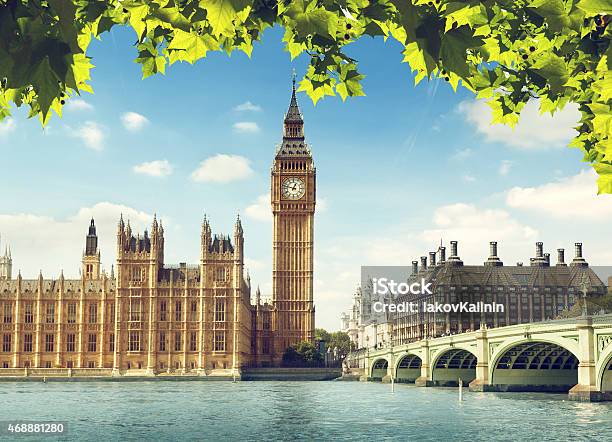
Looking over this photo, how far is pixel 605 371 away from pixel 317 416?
19316 mm

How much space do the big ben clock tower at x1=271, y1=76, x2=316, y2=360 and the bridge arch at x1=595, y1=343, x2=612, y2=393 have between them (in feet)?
230

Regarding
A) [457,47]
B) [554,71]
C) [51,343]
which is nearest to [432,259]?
[51,343]

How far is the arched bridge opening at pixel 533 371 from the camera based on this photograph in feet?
227

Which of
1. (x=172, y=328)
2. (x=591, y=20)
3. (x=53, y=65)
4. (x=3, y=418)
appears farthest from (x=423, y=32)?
(x=172, y=328)

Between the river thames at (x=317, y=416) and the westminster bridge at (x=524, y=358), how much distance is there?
280 cm

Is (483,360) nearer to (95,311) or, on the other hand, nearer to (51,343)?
(95,311)

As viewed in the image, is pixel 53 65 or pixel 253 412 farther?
pixel 253 412

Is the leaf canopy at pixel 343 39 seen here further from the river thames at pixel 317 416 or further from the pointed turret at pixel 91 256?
the pointed turret at pixel 91 256

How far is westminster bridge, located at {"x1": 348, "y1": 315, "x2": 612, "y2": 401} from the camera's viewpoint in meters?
52.6

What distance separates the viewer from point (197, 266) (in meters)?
118

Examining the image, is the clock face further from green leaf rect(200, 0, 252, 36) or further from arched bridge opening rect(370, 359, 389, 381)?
green leaf rect(200, 0, 252, 36)

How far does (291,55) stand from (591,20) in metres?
2.57

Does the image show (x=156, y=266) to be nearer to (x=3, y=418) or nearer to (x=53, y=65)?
(x=3, y=418)

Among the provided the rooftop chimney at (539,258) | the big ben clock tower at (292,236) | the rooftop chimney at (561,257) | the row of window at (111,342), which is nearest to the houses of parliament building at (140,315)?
the row of window at (111,342)
